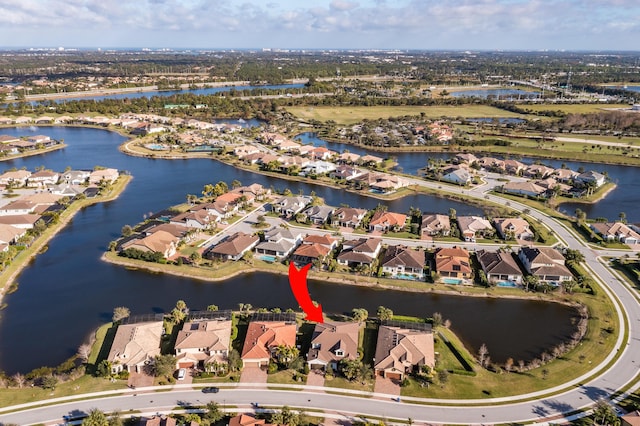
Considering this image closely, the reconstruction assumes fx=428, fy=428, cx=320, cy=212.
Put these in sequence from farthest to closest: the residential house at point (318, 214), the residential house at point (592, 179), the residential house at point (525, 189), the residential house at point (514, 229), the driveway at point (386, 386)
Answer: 1. the residential house at point (592, 179)
2. the residential house at point (525, 189)
3. the residential house at point (318, 214)
4. the residential house at point (514, 229)
5. the driveway at point (386, 386)

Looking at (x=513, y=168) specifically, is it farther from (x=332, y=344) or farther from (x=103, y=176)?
(x=103, y=176)

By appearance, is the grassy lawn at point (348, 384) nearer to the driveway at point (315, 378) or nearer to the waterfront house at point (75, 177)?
the driveway at point (315, 378)

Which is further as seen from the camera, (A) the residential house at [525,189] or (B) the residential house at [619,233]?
(A) the residential house at [525,189]

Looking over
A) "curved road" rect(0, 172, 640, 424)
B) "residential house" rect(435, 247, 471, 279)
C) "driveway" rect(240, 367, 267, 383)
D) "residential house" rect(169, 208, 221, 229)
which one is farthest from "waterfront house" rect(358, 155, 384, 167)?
"driveway" rect(240, 367, 267, 383)

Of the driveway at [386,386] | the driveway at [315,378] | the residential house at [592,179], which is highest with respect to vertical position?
the residential house at [592,179]

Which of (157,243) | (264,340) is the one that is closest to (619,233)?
(264,340)

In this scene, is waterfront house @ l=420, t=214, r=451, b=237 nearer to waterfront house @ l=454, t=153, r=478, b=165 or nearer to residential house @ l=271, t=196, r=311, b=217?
residential house @ l=271, t=196, r=311, b=217

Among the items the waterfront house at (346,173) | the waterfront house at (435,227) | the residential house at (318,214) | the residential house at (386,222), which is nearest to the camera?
the waterfront house at (435,227)

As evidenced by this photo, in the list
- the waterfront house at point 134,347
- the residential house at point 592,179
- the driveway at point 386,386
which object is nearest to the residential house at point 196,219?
the waterfront house at point 134,347
